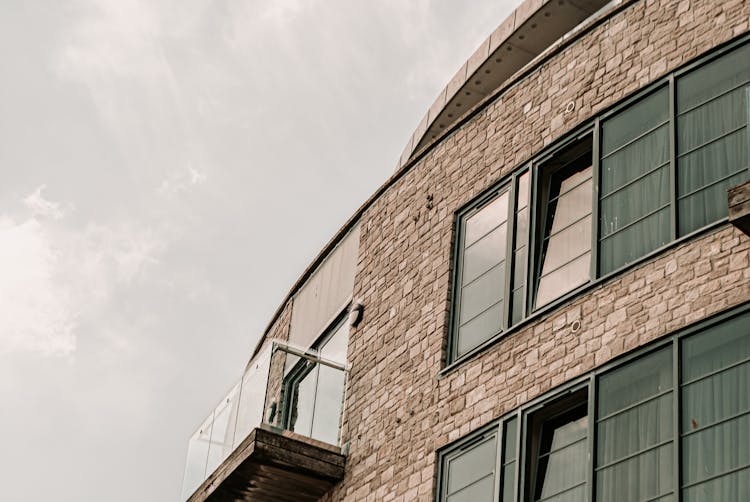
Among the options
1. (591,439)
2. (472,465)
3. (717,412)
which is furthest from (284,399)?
(717,412)

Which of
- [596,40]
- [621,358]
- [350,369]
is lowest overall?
[621,358]

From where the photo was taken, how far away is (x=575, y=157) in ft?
52.9

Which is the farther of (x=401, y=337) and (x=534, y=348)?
(x=401, y=337)

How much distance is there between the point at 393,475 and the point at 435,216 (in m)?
3.63

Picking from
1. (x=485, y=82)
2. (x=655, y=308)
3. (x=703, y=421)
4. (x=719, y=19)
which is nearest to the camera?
(x=703, y=421)

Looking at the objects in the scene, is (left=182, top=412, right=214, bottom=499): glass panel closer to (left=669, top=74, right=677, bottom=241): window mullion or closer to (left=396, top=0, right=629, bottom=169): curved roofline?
(left=396, top=0, right=629, bottom=169): curved roofline

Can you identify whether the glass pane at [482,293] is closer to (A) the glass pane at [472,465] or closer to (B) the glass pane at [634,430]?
(A) the glass pane at [472,465]

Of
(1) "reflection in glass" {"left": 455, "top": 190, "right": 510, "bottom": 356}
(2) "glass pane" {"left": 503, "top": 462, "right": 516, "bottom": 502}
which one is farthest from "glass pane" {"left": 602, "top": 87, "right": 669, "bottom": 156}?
(2) "glass pane" {"left": 503, "top": 462, "right": 516, "bottom": 502}

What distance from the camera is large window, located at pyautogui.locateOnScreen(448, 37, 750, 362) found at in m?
14.0

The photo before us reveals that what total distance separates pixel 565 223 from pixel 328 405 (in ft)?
14.3

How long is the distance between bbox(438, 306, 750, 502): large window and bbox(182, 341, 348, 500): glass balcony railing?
3242 mm

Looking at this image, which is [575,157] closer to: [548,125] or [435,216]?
[548,125]

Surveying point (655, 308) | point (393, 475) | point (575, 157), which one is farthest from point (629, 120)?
point (393, 475)

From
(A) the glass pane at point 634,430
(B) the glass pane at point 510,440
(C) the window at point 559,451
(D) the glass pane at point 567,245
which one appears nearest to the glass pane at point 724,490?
(A) the glass pane at point 634,430
